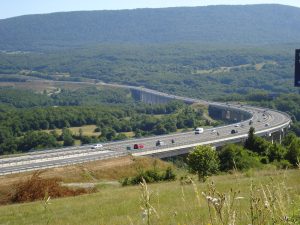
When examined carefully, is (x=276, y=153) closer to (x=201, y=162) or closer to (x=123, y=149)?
(x=201, y=162)

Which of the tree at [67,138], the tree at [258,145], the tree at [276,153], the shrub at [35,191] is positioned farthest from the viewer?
the tree at [67,138]

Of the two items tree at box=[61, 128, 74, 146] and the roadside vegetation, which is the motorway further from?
the roadside vegetation

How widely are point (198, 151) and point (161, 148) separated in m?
39.3

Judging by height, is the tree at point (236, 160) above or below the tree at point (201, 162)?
below

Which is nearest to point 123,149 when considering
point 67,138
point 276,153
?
point 67,138

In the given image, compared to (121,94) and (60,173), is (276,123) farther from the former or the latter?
(121,94)

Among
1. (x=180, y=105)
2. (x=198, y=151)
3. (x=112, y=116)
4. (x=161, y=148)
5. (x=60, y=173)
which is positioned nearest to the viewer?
(x=198, y=151)

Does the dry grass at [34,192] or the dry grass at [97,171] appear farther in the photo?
the dry grass at [97,171]

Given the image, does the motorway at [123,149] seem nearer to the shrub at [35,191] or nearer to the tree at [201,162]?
the tree at [201,162]

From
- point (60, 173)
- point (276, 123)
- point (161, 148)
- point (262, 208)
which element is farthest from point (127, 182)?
point (276, 123)

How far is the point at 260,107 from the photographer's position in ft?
425

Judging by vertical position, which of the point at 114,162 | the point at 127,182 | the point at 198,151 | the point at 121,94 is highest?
the point at 198,151

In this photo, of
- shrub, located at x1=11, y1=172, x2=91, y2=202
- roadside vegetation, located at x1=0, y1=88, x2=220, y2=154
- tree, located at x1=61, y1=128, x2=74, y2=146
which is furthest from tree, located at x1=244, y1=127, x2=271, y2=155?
tree, located at x1=61, y1=128, x2=74, y2=146

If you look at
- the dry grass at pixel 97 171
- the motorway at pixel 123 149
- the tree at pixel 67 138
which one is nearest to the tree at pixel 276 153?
the dry grass at pixel 97 171
